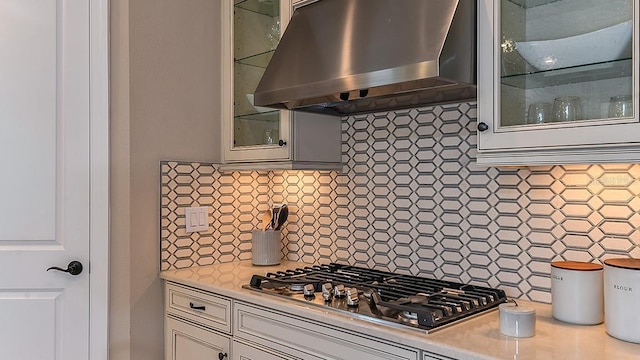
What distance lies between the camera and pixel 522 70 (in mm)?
1429

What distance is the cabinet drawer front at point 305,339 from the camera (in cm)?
137

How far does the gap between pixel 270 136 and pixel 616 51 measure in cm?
135

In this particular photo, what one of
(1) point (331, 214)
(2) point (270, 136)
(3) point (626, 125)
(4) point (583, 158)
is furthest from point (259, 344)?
(3) point (626, 125)

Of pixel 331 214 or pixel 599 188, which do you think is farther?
pixel 331 214

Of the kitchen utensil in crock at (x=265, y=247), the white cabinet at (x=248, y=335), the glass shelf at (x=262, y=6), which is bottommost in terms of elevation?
the white cabinet at (x=248, y=335)

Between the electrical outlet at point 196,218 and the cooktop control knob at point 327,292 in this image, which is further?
the electrical outlet at point 196,218

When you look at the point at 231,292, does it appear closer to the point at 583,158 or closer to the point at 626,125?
the point at 583,158

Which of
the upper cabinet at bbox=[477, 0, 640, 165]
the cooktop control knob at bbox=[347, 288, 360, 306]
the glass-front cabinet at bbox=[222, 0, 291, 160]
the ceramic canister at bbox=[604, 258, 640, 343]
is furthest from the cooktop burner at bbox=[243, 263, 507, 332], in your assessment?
the glass-front cabinet at bbox=[222, 0, 291, 160]

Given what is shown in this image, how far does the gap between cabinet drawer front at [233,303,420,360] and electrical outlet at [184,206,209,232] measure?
0.60m

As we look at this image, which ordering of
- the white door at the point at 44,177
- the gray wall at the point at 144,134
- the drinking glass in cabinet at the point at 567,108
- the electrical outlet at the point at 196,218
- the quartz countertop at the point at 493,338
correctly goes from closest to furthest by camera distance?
the quartz countertop at the point at 493,338 < the drinking glass in cabinet at the point at 567,108 < the white door at the point at 44,177 < the gray wall at the point at 144,134 < the electrical outlet at the point at 196,218

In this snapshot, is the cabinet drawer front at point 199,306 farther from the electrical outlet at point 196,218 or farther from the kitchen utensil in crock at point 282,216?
the kitchen utensil in crock at point 282,216

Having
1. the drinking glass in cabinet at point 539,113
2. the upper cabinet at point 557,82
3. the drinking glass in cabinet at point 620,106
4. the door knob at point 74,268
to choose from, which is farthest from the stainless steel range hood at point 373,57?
the door knob at point 74,268

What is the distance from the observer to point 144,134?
7.17 ft

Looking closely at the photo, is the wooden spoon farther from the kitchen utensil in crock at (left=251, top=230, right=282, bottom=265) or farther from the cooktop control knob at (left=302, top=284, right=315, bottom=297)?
the cooktop control knob at (left=302, top=284, right=315, bottom=297)
